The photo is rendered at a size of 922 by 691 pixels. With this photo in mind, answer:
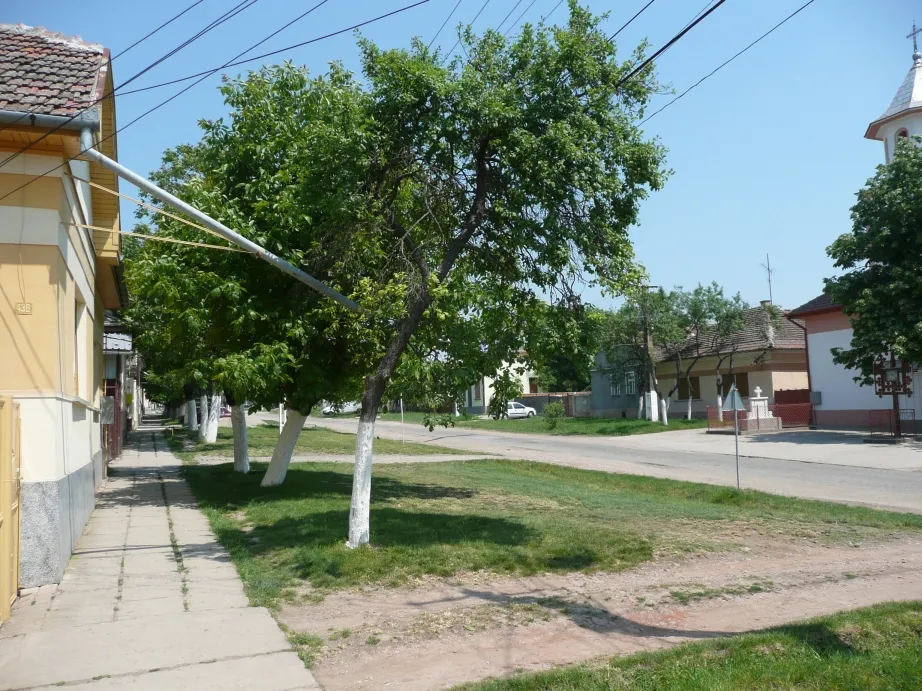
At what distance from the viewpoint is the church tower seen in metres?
35.3

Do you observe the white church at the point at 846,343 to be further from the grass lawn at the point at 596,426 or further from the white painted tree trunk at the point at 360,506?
the white painted tree trunk at the point at 360,506

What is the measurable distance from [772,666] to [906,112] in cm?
3686

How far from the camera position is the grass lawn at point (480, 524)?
886cm

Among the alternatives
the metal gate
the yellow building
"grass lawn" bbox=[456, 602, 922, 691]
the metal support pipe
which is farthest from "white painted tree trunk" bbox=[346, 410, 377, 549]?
"grass lawn" bbox=[456, 602, 922, 691]

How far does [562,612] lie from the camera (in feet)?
23.8

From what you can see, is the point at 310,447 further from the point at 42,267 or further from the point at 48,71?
the point at 48,71

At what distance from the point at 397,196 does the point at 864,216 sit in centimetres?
2522

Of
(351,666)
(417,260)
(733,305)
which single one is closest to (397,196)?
(417,260)

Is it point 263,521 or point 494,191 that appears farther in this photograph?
point 263,521

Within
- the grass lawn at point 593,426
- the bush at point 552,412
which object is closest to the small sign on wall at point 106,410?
the bush at point 552,412

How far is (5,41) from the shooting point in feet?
32.8

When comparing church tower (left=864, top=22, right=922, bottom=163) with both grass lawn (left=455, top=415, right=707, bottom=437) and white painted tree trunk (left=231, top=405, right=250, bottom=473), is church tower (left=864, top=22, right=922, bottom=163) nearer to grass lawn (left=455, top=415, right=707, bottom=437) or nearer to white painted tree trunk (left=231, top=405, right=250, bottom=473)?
grass lawn (left=455, top=415, right=707, bottom=437)

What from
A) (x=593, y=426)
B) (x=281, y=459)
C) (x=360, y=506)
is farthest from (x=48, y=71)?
(x=593, y=426)

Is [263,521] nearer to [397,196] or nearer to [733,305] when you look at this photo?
[397,196]
